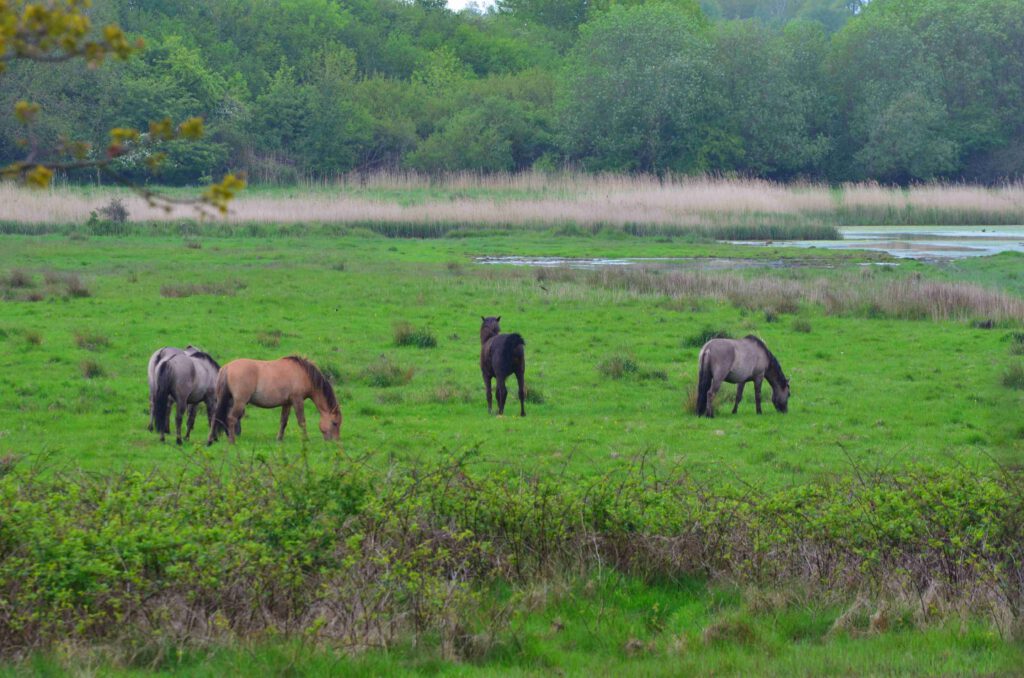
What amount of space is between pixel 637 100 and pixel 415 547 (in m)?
69.0

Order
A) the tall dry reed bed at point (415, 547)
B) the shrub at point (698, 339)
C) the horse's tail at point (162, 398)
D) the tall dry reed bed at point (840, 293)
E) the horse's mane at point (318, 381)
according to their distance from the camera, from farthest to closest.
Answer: the tall dry reed bed at point (840, 293) → the shrub at point (698, 339) → the horse's mane at point (318, 381) → the horse's tail at point (162, 398) → the tall dry reed bed at point (415, 547)

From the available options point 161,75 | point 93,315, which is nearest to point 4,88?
point 161,75

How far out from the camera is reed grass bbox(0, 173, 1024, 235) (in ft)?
154

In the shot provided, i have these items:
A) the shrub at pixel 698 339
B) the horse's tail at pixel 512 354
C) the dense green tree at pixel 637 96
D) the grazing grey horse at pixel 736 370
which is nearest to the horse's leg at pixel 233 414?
the horse's tail at pixel 512 354

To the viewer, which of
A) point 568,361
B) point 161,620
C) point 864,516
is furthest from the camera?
point 568,361

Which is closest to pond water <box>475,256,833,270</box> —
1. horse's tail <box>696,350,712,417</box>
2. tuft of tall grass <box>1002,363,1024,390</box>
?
tuft of tall grass <box>1002,363,1024,390</box>

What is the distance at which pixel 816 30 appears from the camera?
86.2 metres

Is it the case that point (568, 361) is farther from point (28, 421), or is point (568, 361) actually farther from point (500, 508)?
point (500, 508)

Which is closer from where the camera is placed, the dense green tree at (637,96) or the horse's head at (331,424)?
the horse's head at (331,424)

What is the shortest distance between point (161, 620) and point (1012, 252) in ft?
118

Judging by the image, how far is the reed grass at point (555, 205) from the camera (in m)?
47.0

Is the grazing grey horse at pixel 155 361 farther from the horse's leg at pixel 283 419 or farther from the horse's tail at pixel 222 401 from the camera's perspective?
the horse's leg at pixel 283 419

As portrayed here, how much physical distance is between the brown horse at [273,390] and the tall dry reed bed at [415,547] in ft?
13.4

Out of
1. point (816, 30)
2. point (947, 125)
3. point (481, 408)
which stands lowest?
point (481, 408)
